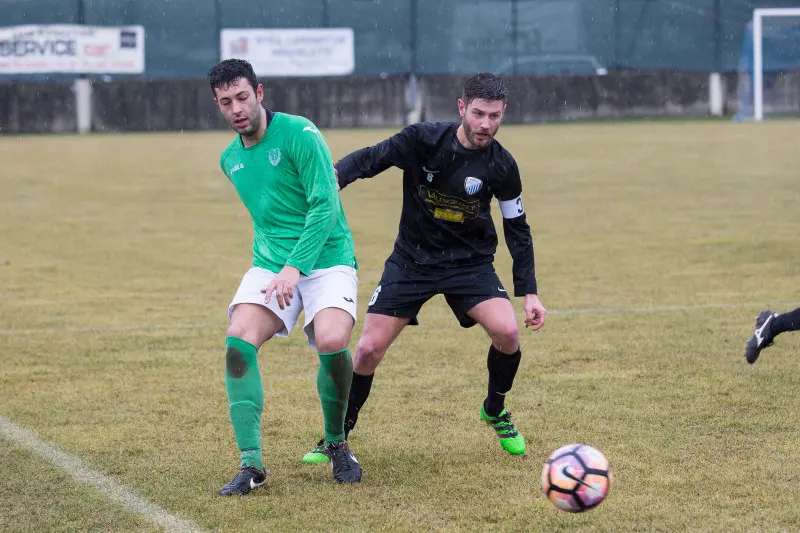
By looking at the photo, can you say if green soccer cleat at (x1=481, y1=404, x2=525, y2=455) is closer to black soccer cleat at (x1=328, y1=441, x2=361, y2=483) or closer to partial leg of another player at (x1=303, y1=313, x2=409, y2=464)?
partial leg of another player at (x1=303, y1=313, x2=409, y2=464)

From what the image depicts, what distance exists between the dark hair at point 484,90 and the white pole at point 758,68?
74.7ft

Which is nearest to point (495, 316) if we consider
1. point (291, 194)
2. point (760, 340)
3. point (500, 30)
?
point (291, 194)

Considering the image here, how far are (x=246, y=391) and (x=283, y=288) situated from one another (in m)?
0.51

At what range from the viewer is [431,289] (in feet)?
19.4

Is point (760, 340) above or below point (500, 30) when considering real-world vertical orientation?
below

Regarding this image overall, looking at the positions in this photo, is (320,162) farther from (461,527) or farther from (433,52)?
(433,52)

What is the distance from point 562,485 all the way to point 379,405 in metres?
2.18

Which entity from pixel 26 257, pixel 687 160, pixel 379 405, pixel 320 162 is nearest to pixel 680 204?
pixel 687 160

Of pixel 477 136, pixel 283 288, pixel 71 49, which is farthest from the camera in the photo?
pixel 71 49

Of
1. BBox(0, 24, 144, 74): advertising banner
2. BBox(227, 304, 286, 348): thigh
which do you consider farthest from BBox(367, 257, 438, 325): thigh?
BBox(0, 24, 144, 74): advertising banner

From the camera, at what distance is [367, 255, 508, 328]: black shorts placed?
589 centimetres

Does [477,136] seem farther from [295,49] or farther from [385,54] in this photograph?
[295,49]

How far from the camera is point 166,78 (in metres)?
27.0

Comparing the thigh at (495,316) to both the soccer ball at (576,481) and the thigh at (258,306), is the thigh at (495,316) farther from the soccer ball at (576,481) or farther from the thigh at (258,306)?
the soccer ball at (576,481)
